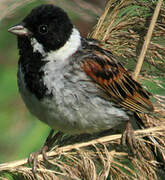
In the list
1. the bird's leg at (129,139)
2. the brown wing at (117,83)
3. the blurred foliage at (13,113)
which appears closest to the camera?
the bird's leg at (129,139)

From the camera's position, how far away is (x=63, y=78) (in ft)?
8.09

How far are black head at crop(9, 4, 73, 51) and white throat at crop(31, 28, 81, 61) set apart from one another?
0.07 feet

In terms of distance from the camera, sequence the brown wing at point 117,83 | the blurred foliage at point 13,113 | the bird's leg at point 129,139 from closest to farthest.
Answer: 1. the bird's leg at point 129,139
2. the brown wing at point 117,83
3. the blurred foliage at point 13,113

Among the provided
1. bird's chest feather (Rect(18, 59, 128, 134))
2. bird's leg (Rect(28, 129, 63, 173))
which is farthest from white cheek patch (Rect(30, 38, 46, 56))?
bird's leg (Rect(28, 129, 63, 173))

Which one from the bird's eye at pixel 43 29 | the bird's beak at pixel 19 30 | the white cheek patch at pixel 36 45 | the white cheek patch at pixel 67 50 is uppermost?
the bird's beak at pixel 19 30

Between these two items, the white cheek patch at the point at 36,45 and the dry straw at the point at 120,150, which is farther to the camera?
the white cheek patch at the point at 36,45

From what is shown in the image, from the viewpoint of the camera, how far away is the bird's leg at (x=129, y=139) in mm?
2367

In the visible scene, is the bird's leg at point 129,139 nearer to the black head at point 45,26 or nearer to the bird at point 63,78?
the bird at point 63,78

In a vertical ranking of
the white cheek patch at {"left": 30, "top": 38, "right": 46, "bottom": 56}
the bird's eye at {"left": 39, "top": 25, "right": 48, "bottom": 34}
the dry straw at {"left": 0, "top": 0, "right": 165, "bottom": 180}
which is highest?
the bird's eye at {"left": 39, "top": 25, "right": 48, "bottom": 34}

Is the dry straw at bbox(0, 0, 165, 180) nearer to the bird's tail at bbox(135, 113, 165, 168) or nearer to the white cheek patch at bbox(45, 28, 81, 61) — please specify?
the bird's tail at bbox(135, 113, 165, 168)

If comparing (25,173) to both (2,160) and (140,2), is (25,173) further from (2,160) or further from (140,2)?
(2,160)

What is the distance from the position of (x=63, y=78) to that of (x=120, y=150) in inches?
19.3

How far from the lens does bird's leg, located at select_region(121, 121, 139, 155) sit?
237cm

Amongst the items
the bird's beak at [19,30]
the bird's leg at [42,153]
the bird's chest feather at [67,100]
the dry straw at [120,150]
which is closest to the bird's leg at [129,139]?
the dry straw at [120,150]
